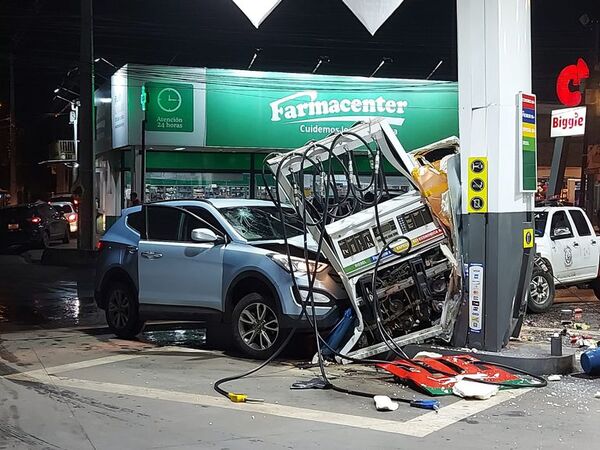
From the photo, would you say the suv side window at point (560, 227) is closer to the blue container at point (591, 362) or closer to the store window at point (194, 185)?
the blue container at point (591, 362)

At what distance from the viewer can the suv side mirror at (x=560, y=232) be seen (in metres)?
13.1

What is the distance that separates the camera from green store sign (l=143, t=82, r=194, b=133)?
77.0ft

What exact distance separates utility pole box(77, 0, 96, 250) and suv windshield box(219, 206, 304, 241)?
13619 mm

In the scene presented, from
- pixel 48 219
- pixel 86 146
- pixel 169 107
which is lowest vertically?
pixel 48 219

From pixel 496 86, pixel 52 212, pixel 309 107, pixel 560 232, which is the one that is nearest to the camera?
pixel 496 86

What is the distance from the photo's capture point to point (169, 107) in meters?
23.6

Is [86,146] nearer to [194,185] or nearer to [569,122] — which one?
[194,185]

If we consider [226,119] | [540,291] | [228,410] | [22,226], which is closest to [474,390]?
[228,410]

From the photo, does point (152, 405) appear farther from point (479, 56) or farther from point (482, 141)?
point (479, 56)

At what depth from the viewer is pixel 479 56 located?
318 inches

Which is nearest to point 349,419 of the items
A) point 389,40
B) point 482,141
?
point 482,141

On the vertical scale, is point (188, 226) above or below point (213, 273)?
above

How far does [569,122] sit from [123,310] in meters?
15.4

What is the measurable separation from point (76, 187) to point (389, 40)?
55.2 feet
